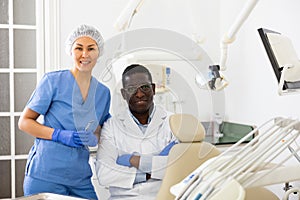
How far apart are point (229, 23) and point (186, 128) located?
1.52 m

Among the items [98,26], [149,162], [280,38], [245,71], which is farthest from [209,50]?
[149,162]

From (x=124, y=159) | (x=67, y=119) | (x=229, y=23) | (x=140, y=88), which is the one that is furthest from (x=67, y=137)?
(x=229, y=23)

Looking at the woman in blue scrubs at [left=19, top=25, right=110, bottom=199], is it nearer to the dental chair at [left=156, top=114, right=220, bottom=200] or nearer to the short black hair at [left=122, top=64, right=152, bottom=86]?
the short black hair at [left=122, top=64, right=152, bottom=86]

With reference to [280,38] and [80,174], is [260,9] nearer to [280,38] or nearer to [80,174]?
[280,38]

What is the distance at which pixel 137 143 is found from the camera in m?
1.56

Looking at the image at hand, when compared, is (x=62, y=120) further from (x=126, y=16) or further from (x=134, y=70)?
(x=126, y=16)

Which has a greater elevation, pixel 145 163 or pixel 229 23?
pixel 229 23

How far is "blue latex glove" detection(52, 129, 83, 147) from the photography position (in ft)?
5.88

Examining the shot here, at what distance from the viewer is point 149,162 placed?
1.58 metres

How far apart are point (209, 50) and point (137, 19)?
0.57 m

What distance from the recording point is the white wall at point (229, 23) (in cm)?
248

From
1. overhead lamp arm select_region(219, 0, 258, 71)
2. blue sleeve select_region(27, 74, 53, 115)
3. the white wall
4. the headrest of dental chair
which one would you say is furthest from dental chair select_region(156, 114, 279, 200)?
the white wall

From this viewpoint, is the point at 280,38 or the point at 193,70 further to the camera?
the point at 193,70

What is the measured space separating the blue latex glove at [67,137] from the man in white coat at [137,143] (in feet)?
0.64
